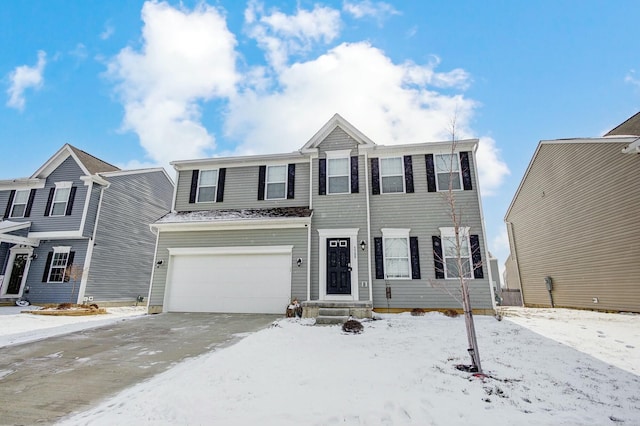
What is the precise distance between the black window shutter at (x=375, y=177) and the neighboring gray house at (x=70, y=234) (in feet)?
42.5

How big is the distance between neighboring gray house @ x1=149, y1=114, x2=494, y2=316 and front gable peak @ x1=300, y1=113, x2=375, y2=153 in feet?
0.13

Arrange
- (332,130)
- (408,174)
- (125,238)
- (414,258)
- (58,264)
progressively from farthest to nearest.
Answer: (125,238)
(58,264)
(332,130)
(408,174)
(414,258)

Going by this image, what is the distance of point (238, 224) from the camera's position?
11297mm

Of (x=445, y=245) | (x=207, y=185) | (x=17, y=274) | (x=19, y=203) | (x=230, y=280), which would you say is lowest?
(x=230, y=280)

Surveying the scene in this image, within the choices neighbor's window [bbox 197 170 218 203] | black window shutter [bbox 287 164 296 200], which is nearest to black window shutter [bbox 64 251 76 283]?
neighbor's window [bbox 197 170 218 203]

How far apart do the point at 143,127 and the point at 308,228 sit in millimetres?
8686

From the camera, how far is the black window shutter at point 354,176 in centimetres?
1149

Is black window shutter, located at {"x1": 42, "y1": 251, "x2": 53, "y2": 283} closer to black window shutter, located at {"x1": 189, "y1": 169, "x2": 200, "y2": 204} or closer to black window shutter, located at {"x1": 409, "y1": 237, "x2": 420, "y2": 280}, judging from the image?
black window shutter, located at {"x1": 189, "y1": 169, "x2": 200, "y2": 204}

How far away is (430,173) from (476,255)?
342 cm

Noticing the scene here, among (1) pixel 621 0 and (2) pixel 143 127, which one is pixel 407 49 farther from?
(2) pixel 143 127

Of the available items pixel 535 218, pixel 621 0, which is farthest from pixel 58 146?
pixel 535 218

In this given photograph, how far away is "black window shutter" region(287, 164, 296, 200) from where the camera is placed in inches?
482

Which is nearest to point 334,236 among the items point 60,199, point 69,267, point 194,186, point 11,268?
point 194,186

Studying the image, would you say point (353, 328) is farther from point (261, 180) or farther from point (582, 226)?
point (582, 226)
